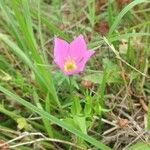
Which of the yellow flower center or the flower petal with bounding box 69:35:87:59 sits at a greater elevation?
the flower petal with bounding box 69:35:87:59

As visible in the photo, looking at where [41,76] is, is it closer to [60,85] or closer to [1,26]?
[60,85]

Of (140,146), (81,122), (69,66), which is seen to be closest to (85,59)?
(69,66)

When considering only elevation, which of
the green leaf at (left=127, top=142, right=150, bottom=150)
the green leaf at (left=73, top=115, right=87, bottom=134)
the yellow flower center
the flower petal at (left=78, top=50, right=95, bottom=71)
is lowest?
the green leaf at (left=127, top=142, right=150, bottom=150)

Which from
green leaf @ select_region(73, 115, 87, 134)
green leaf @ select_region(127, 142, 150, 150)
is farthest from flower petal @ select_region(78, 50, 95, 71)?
green leaf @ select_region(127, 142, 150, 150)

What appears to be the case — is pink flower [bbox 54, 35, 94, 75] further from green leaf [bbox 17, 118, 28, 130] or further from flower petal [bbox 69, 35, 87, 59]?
green leaf [bbox 17, 118, 28, 130]

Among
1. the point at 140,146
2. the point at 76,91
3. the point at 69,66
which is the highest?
the point at 69,66

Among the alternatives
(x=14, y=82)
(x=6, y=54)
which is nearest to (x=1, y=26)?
(x=6, y=54)

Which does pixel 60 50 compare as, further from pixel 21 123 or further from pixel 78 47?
pixel 21 123
